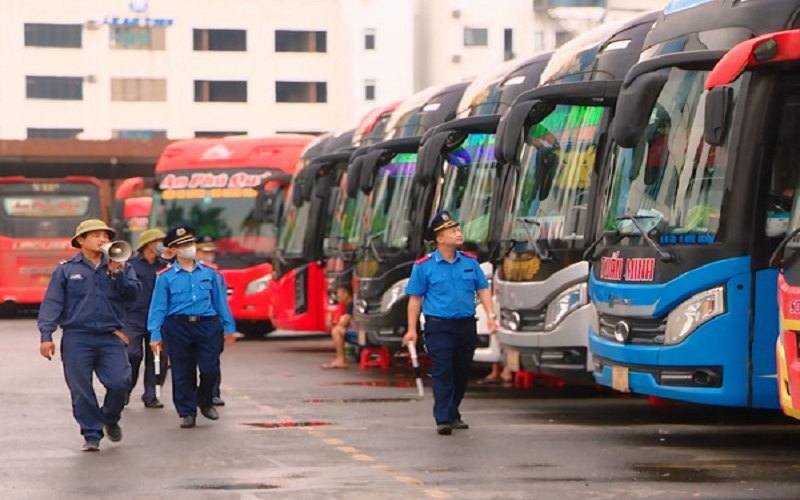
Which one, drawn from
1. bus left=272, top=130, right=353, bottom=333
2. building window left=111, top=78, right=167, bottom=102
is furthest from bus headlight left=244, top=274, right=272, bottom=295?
building window left=111, top=78, right=167, bottom=102

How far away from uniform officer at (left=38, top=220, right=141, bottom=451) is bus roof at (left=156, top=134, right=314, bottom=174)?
1859 centimetres

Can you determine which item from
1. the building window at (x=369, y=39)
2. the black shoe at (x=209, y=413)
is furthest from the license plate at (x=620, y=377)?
the building window at (x=369, y=39)

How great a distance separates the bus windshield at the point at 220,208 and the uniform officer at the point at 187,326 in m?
15.7

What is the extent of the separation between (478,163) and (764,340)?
7104mm

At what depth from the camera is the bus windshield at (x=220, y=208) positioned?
31625 mm

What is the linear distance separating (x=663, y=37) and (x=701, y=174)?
4.40 ft

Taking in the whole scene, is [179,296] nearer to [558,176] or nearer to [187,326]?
[187,326]

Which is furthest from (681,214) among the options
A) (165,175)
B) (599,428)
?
(165,175)

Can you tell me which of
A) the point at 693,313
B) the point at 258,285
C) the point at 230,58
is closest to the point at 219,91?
the point at 230,58

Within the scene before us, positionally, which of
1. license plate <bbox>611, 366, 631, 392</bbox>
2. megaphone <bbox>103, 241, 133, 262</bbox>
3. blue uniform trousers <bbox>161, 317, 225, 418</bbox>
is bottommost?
blue uniform trousers <bbox>161, 317, 225, 418</bbox>

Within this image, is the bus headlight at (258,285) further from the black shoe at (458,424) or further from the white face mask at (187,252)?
the black shoe at (458,424)

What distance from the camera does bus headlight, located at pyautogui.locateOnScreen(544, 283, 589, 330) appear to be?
15461 mm

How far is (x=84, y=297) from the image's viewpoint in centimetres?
1362

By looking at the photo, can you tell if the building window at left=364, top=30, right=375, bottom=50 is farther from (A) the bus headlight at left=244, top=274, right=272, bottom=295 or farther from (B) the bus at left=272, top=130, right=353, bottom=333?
(B) the bus at left=272, top=130, right=353, bottom=333
